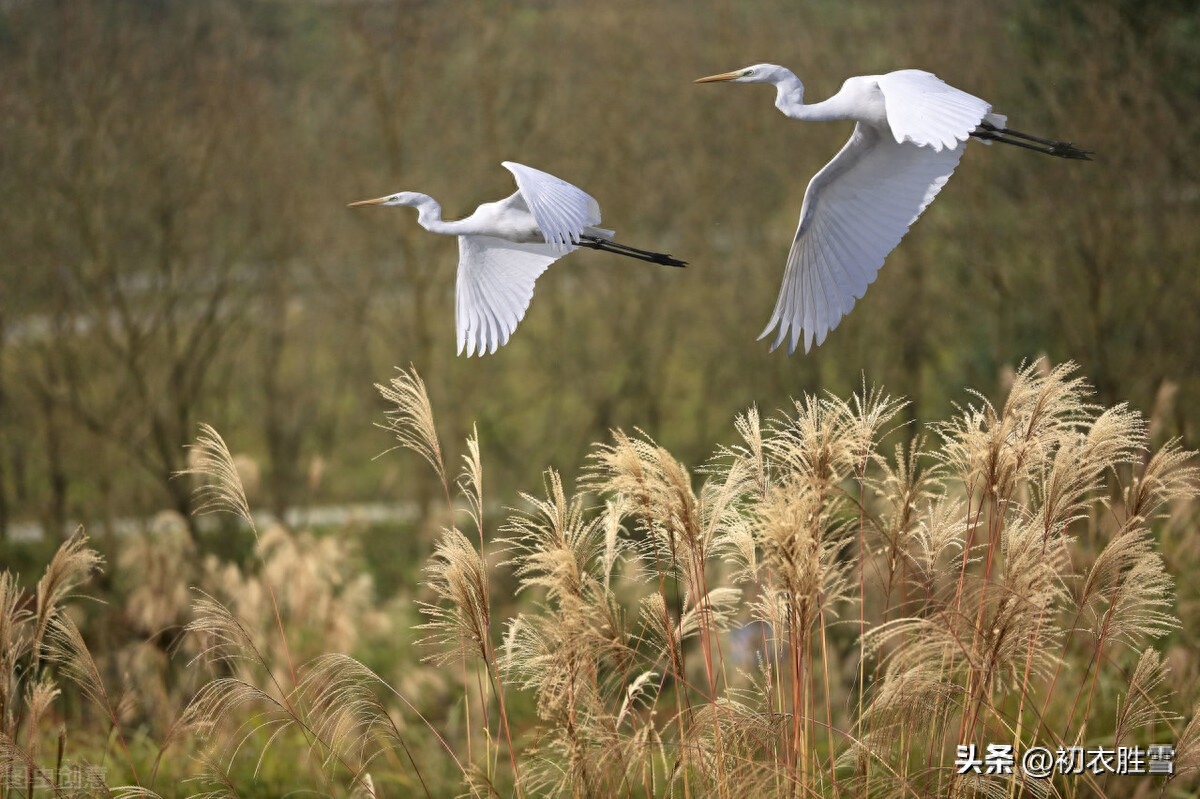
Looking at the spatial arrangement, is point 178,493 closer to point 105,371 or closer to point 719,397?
point 105,371

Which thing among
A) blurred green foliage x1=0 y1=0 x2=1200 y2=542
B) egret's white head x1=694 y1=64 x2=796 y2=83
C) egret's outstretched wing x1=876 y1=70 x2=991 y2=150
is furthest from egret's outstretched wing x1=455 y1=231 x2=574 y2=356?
blurred green foliage x1=0 y1=0 x2=1200 y2=542

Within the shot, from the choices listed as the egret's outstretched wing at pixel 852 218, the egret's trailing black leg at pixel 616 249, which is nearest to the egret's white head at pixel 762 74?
the egret's outstretched wing at pixel 852 218

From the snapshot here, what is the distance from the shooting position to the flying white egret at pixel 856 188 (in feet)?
8.73


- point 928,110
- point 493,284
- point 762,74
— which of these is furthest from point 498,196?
point 928,110

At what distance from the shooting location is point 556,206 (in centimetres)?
246

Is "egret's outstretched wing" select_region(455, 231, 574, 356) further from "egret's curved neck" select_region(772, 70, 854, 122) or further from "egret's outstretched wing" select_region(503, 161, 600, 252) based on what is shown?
"egret's curved neck" select_region(772, 70, 854, 122)

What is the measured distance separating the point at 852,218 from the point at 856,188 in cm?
8

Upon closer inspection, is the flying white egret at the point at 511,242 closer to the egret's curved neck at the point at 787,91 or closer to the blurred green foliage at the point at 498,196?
the egret's curved neck at the point at 787,91

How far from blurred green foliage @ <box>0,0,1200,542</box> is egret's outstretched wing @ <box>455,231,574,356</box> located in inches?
175

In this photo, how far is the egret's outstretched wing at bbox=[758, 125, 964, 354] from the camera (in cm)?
285

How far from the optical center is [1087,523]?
255 inches

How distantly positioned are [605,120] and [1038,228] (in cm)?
336

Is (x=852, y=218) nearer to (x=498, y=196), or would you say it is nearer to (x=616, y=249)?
(x=616, y=249)

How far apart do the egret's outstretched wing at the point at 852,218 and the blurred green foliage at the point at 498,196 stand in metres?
4.08
